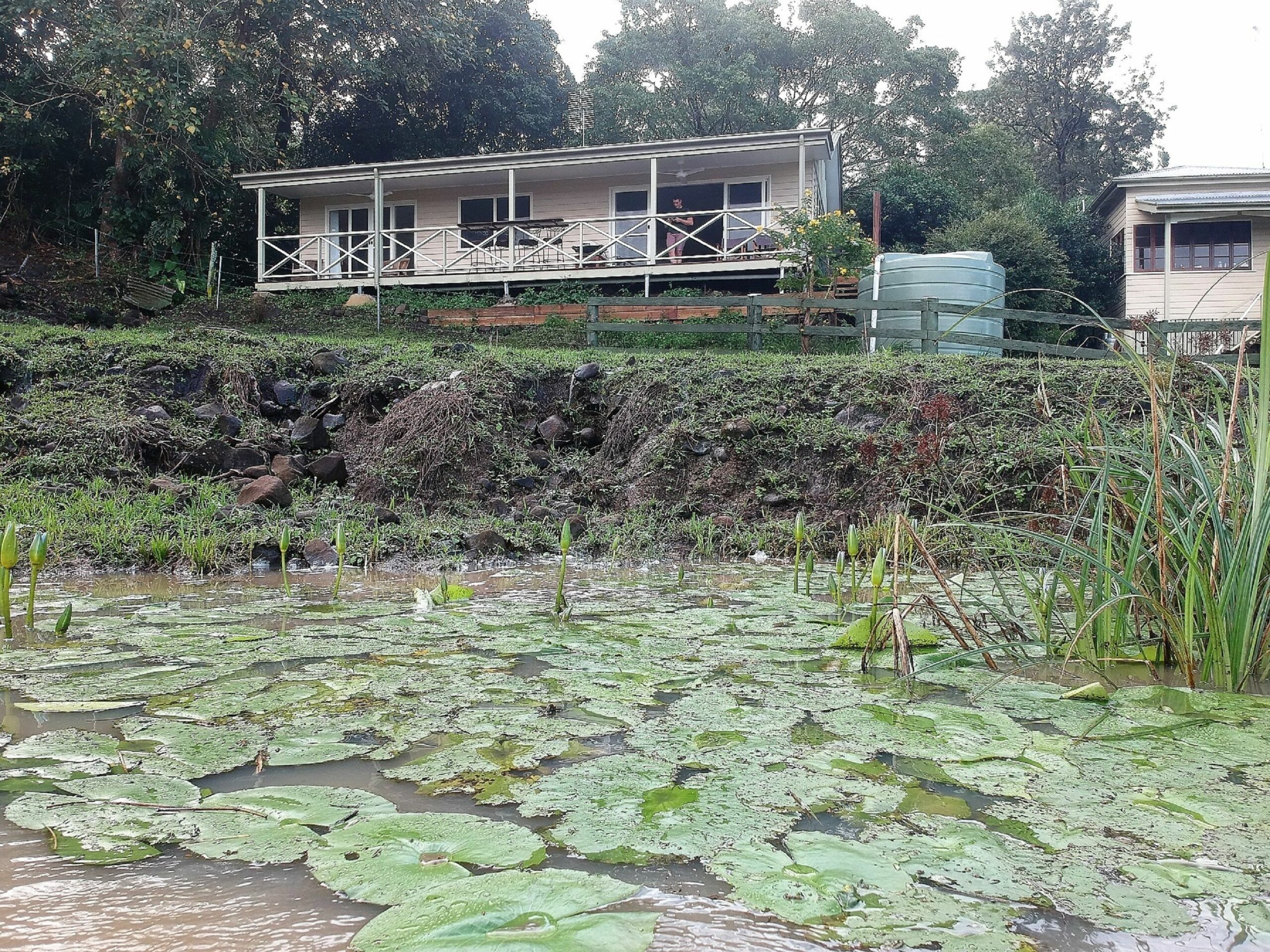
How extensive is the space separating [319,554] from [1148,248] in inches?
758

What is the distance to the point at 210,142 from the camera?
18.2 meters

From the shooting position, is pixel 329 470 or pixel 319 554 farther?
pixel 329 470

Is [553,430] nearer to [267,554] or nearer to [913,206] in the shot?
[267,554]

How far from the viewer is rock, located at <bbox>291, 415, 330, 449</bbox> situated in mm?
7797

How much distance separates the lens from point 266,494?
6.46 metres

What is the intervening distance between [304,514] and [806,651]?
4.49 meters

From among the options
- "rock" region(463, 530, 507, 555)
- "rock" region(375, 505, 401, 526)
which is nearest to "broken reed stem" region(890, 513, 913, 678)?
"rock" region(463, 530, 507, 555)

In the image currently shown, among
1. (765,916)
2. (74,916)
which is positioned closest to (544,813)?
(765,916)

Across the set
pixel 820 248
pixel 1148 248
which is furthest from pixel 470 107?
pixel 1148 248

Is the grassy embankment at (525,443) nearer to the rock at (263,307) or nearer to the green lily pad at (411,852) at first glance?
the green lily pad at (411,852)

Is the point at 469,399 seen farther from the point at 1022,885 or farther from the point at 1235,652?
the point at 1022,885

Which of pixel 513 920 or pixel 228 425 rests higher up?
pixel 228 425

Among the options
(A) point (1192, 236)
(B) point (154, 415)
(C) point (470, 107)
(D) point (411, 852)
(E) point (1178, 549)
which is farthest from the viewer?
(C) point (470, 107)

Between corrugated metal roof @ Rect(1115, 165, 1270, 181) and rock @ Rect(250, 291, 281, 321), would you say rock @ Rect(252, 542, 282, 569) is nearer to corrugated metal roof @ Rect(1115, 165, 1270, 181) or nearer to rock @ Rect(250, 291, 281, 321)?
rock @ Rect(250, 291, 281, 321)
